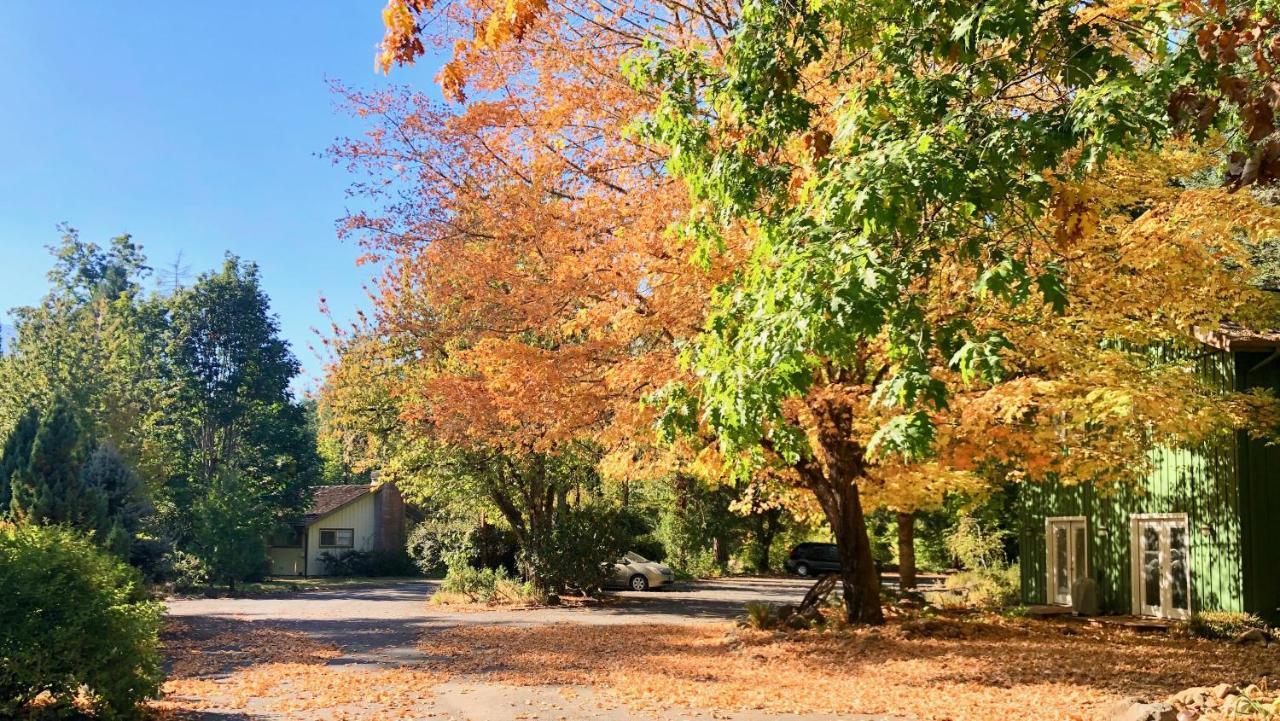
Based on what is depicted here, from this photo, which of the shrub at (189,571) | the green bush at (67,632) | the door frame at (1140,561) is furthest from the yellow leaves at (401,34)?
the shrub at (189,571)

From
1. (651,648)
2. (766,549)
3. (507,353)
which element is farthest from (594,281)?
(766,549)

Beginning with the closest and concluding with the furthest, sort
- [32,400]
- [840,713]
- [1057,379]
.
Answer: [840,713]
[1057,379]
[32,400]

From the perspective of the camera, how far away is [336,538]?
49.6 metres

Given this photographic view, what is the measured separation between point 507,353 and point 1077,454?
29.6ft

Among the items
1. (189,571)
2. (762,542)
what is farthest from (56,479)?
(762,542)

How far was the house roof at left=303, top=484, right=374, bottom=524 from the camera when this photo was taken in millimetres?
49469


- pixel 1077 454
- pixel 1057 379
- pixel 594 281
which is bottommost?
pixel 1077 454

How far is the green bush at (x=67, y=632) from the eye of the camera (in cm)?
810

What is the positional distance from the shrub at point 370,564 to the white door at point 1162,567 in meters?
35.1

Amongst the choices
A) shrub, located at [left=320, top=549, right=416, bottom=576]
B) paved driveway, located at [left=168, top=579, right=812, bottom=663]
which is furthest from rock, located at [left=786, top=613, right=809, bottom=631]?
shrub, located at [left=320, top=549, right=416, bottom=576]

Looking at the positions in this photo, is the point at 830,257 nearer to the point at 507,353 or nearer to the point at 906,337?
the point at 906,337

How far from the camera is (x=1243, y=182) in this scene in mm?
5887

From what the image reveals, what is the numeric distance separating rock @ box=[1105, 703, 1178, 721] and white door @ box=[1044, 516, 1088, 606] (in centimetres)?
1419

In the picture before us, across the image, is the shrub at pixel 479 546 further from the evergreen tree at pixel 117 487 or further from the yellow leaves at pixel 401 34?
the yellow leaves at pixel 401 34
